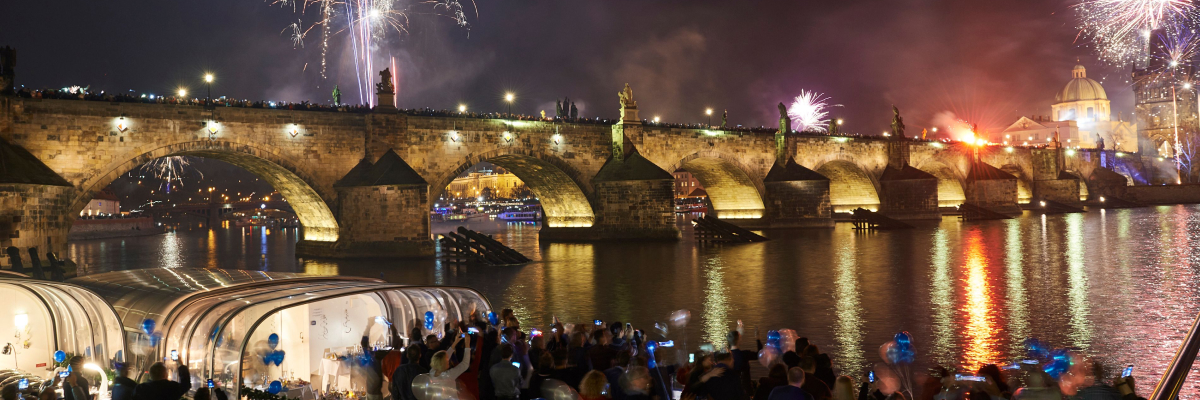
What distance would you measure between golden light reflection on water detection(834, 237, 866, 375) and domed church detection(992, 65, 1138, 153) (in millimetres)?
100047

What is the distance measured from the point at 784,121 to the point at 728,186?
478 centimetres

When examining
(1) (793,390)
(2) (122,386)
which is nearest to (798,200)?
(1) (793,390)

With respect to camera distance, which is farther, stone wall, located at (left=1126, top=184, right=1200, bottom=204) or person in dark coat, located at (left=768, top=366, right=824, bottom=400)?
stone wall, located at (left=1126, top=184, right=1200, bottom=204)

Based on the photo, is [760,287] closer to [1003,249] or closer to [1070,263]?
[1070,263]

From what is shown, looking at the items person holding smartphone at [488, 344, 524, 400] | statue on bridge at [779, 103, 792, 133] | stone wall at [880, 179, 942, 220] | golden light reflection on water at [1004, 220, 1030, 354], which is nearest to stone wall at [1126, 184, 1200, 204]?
stone wall at [880, 179, 942, 220]

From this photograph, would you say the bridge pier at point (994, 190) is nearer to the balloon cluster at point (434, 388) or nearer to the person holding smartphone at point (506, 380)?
the person holding smartphone at point (506, 380)

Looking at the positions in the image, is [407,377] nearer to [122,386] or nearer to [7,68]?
[122,386]

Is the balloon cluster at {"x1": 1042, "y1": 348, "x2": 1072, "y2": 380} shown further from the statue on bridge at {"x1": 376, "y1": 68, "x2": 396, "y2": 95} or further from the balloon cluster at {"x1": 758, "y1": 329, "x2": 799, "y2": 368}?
the statue on bridge at {"x1": 376, "y1": 68, "x2": 396, "y2": 95}

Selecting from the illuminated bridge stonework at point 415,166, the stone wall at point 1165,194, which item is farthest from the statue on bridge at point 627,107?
the stone wall at point 1165,194

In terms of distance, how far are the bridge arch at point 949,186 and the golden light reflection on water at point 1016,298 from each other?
3393 centimetres

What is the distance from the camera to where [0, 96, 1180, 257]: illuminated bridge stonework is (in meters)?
21.3

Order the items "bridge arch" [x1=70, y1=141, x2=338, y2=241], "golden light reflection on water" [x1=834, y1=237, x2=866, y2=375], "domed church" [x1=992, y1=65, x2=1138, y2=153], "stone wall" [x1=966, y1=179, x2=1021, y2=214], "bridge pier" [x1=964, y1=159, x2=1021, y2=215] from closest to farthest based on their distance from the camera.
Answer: "golden light reflection on water" [x1=834, y1=237, x2=866, y2=375]
"bridge arch" [x1=70, y1=141, x2=338, y2=241]
"stone wall" [x1=966, y1=179, x2=1021, y2=214]
"bridge pier" [x1=964, y1=159, x2=1021, y2=215]
"domed church" [x1=992, y1=65, x2=1138, y2=153]

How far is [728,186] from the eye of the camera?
44219mm

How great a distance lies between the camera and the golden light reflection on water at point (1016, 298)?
10070 millimetres
